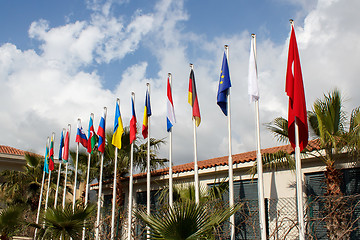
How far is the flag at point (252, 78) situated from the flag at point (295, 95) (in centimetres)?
85

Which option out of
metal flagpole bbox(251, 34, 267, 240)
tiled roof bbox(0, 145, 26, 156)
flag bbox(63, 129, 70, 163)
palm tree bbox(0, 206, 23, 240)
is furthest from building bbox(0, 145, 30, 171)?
metal flagpole bbox(251, 34, 267, 240)

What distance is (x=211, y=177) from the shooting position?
12.8 meters

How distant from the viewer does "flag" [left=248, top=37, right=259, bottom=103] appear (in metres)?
8.17

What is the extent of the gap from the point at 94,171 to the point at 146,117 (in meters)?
8.60

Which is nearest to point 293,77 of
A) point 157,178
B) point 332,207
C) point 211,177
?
point 332,207

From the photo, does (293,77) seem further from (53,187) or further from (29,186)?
(29,186)

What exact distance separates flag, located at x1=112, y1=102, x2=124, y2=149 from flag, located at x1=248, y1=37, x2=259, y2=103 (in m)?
5.87

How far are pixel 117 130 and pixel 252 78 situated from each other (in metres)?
6.11

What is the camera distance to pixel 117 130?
1273cm

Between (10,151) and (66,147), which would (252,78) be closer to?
(66,147)

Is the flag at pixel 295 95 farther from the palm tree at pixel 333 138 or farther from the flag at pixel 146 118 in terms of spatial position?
the flag at pixel 146 118

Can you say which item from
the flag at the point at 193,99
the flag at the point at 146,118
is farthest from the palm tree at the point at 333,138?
the flag at the point at 146,118

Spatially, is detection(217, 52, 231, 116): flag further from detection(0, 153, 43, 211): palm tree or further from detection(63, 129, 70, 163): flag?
detection(0, 153, 43, 211): palm tree

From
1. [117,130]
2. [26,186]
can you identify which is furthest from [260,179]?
[26,186]
